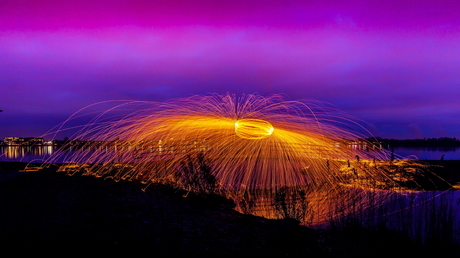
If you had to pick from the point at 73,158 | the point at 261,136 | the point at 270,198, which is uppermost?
the point at 261,136

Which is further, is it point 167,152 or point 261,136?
point 167,152

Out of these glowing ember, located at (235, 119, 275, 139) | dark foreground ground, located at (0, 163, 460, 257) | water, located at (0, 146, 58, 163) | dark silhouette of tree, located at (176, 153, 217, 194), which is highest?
glowing ember, located at (235, 119, 275, 139)

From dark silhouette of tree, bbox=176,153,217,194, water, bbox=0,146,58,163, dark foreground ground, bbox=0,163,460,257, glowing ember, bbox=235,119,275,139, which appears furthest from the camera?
water, bbox=0,146,58,163

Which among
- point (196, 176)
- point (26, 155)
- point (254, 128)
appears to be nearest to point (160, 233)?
point (196, 176)

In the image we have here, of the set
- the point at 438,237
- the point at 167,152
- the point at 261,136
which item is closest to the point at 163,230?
the point at 438,237

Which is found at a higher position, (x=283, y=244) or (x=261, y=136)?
(x=261, y=136)

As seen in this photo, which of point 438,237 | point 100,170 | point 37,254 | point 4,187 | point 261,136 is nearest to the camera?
point 37,254

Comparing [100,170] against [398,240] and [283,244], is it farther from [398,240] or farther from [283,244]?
[398,240]

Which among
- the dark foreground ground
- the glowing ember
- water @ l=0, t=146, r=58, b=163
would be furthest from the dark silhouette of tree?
water @ l=0, t=146, r=58, b=163

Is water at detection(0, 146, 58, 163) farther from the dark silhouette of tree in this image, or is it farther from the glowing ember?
the glowing ember
